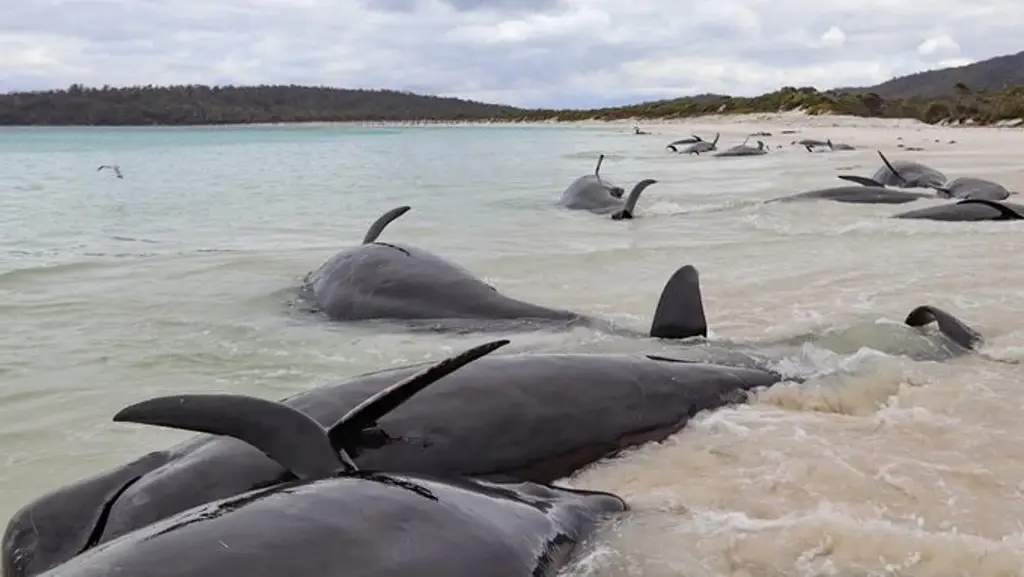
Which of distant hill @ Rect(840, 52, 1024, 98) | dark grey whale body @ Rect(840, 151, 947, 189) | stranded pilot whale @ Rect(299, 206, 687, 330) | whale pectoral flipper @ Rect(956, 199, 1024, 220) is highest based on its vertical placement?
distant hill @ Rect(840, 52, 1024, 98)

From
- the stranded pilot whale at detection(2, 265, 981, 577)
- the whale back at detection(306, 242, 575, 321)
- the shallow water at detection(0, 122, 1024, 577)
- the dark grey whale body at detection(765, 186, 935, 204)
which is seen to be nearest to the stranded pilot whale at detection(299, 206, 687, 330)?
the whale back at detection(306, 242, 575, 321)

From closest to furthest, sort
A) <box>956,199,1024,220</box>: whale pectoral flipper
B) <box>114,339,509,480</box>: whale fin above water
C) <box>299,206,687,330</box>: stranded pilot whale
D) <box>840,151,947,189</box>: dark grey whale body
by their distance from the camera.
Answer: <box>114,339,509,480</box>: whale fin above water
<box>299,206,687,330</box>: stranded pilot whale
<box>956,199,1024,220</box>: whale pectoral flipper
<box>840,151,947,189</box>: dark grey whale body

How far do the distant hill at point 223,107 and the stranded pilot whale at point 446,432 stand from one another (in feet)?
389

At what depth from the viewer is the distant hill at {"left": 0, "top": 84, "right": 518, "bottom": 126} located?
111 metres

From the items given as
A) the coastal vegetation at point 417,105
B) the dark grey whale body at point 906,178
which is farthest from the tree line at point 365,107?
the dark grey whale body at point 906,178

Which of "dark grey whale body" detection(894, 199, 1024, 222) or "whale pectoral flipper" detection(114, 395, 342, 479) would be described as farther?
"dark grey whale body" detection(894, 199, 1024, 222)

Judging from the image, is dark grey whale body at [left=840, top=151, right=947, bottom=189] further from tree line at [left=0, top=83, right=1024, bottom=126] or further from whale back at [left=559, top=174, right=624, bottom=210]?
tree line at [left=0, top=83, right=1024, bottom=126]

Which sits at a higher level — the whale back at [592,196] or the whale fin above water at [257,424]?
the whale fin above water at [257,424]

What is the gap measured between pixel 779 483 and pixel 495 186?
1766 centimetres

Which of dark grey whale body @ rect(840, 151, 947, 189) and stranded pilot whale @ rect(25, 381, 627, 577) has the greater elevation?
dark grey whale body @ rect(840, 151, 947, 189)

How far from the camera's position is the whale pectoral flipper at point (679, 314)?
4.85 metres

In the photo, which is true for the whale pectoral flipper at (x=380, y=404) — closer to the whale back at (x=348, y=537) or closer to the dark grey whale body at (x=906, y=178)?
the whale back at (x=348, y=537)

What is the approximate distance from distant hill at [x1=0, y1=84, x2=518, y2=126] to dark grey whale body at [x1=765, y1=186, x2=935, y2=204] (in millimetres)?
112764

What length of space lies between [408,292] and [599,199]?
770 centimetres
